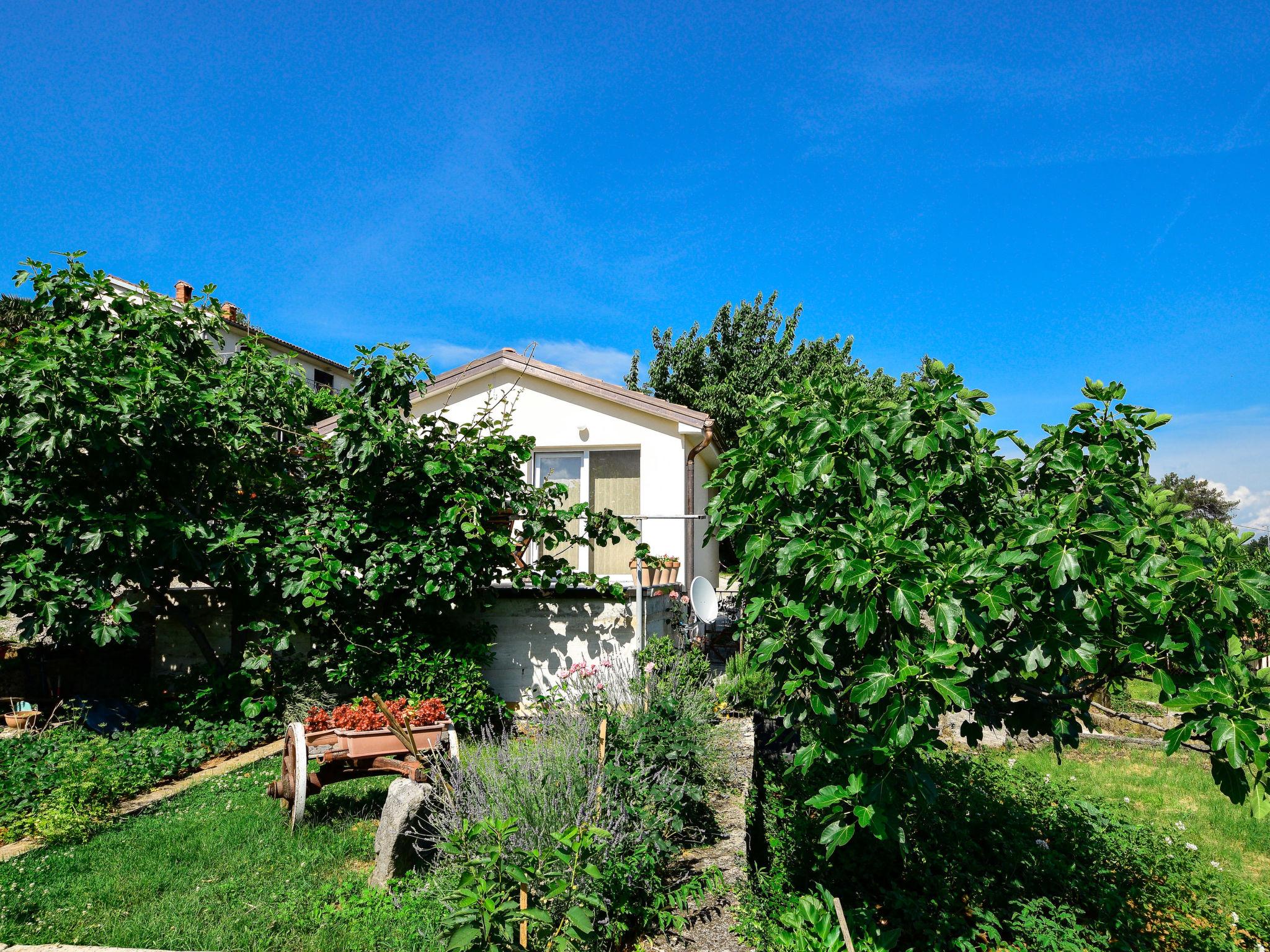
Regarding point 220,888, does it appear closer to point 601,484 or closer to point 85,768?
point 85,768

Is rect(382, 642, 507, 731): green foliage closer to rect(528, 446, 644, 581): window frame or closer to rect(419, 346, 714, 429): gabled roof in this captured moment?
rect(528, 446, 644, 581): window frame

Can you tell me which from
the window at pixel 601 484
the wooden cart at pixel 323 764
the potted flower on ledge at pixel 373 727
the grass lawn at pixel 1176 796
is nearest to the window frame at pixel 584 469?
the window at pixel 601 484

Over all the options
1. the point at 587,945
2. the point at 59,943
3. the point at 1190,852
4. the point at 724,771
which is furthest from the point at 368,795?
the point at 1190,852

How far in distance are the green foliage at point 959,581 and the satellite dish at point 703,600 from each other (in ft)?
14.5

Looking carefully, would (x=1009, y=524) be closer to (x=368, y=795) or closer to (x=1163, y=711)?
(x=368, y=795)

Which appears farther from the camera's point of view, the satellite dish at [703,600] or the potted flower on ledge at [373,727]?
the satellite dish at [703,600]

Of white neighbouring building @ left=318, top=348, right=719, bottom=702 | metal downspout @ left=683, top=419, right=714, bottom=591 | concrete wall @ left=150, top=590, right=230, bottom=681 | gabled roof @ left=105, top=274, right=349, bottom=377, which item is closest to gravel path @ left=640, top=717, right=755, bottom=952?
white neighbouring building @ left=318, top=348, right=719, bottom=702

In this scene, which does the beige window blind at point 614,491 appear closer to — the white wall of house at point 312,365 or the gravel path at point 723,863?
the gravel path at point 723,863

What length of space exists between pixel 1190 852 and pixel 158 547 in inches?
386

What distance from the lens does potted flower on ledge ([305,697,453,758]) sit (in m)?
5.37

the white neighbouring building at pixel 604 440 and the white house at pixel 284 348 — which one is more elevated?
the white house at pixel 284 348

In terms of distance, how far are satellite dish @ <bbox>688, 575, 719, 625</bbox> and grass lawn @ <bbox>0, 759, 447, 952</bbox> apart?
163 inches

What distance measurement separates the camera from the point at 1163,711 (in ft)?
34.0

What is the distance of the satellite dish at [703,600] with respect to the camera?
28.0 feet
